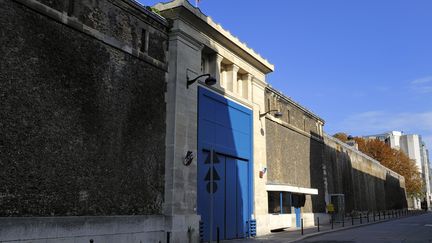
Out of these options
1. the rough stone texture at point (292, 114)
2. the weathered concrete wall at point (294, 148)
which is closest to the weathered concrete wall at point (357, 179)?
the weathered concrete wall at point (294, 148)

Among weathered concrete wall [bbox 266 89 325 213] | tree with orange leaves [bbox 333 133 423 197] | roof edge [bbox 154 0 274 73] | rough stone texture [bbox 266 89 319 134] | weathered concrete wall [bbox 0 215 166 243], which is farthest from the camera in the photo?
tree with orange leaves [bbox 333 133 423 197]

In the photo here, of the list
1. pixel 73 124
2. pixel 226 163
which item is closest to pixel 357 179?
pixel 226 163

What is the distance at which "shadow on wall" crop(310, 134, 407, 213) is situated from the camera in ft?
112

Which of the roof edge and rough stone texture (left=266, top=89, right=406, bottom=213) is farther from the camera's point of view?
rough stone texture (left=266, top=89, right=406, bottom=213)

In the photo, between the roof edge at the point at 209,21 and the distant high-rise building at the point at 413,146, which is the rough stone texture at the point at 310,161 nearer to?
the roof edge at the point at 209,21

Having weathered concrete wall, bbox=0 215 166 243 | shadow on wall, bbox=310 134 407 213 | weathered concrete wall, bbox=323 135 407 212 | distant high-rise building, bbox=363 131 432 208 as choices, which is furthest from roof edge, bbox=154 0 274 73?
distant high-rise building, bbox=363 131 432 208

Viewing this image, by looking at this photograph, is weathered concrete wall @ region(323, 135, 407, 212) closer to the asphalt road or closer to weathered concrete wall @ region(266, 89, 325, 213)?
weathered concrete wall @ region(266, 89, 325, 213)

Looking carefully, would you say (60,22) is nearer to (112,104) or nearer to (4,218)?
(112,104)

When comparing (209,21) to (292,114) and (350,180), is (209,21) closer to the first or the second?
(292,114)

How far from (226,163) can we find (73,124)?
30.4 feet

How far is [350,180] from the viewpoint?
146 ft

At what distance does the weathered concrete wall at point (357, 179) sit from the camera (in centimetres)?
3853

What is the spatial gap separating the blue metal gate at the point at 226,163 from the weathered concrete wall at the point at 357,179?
15.6m

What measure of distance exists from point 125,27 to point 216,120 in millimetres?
6496
